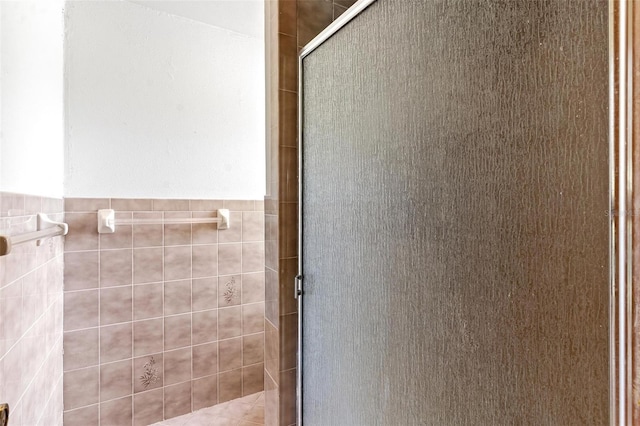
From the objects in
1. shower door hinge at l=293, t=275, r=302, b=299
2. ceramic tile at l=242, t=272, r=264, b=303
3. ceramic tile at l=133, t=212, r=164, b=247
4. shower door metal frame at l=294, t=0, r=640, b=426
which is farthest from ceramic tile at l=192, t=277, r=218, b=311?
shower door metal frame at l=294, t=0, r=640, b=426

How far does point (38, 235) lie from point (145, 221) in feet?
2.52

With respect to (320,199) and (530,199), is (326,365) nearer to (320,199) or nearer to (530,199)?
(320,199)

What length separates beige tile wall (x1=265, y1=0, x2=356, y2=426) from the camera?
1.19 m

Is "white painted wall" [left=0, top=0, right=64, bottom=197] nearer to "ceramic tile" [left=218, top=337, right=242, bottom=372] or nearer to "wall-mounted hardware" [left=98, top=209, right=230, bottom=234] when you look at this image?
"wall-mounted hardware" [left=98, top=209, right=230, bottom=234]

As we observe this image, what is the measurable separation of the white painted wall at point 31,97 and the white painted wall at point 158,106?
95 millimetres

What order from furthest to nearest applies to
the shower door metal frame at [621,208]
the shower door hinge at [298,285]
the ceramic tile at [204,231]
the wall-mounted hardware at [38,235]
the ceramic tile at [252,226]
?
the ceramic tile at [252,226] → the ceramic tile at [204,231] → the shower door hinge at [298,285] → the wall-mounted hardware at [38,235] → the shower door metal frame at [621,208]

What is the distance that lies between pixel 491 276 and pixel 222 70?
6.34 feet

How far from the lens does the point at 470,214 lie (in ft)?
1.94

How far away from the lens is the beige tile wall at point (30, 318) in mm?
873

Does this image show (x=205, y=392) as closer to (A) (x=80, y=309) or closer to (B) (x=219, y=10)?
(A) (x=80, y=309)

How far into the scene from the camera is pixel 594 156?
0.44m

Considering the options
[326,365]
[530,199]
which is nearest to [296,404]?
[326,365]

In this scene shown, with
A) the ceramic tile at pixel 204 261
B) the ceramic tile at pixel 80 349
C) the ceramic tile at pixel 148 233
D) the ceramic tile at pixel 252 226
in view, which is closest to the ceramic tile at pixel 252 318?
the ceramic tile at pixel 204 261

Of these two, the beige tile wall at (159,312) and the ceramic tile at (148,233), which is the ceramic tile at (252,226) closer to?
the beige tile wall at (159,312)
